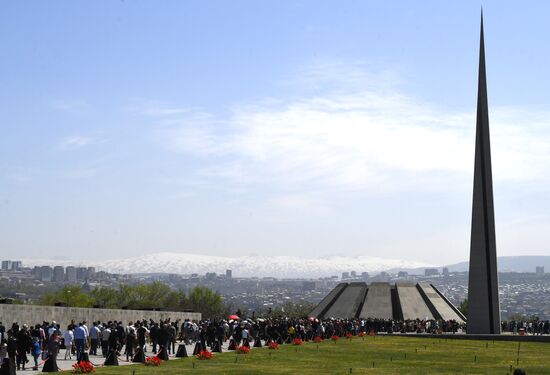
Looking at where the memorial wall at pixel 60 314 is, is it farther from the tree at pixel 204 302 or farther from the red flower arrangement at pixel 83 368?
the tree at pixel 204 302

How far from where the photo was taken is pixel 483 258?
73.8 m

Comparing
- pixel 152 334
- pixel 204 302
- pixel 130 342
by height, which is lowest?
pixel 130 342

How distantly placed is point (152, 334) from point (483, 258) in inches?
1565

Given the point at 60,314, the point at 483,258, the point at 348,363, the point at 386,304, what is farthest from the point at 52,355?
the point at 386,304

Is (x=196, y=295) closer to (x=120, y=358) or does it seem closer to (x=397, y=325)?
(x=397, y=325)

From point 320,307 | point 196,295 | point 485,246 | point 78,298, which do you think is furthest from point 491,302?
point 196,295

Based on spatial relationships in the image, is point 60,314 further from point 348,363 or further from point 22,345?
point 348,363

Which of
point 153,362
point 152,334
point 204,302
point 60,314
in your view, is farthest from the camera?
point 204,302

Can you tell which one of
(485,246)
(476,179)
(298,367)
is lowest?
(298,367)

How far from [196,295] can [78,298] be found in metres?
31.7

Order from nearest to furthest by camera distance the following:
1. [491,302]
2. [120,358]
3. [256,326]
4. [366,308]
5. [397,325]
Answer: [120,358]
[256,326]
[491,302]
[397,325]
[366,308]

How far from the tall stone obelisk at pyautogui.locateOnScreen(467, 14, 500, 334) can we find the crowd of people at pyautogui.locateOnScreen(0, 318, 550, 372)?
6.25m

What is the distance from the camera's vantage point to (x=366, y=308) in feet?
331

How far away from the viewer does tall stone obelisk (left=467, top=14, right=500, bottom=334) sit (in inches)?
2904
